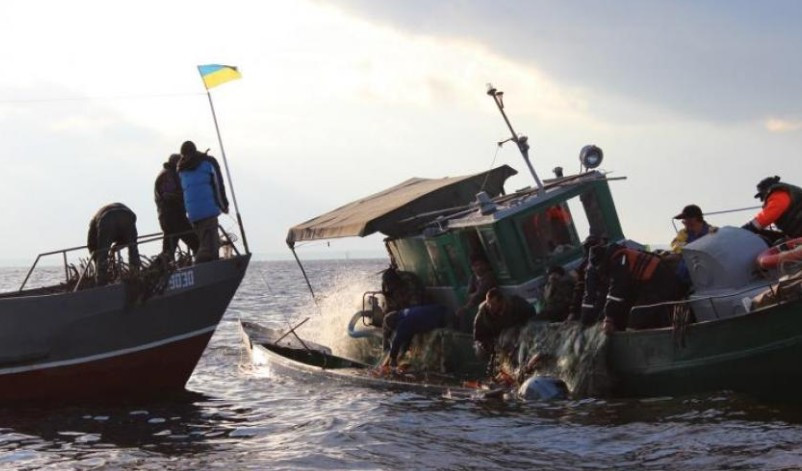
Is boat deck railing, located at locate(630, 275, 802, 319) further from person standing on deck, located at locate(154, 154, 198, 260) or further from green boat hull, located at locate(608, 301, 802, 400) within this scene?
person standing on deck, located at locate(154, 154, 198, 260)

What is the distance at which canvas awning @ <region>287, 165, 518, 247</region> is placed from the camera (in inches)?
665

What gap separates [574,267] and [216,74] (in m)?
6.67

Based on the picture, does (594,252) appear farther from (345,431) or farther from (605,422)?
(345,431)

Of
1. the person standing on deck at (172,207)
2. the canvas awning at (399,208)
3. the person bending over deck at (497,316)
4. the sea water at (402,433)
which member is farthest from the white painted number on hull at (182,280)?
the person bending over deck at (497,316)

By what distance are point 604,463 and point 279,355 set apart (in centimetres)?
1030

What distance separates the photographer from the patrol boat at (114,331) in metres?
14.7

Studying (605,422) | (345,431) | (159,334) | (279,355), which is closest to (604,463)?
(605,422)

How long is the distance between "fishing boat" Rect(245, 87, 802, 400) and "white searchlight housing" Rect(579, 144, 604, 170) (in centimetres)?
2

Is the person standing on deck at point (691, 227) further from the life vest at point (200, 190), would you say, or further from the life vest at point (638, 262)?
the life vest at point (200, 190)

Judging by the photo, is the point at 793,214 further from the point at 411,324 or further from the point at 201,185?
the point at 201,185

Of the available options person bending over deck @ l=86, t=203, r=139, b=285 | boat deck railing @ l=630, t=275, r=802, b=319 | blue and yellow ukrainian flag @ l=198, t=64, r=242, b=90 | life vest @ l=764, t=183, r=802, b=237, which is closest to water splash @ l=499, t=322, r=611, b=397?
boat deck railing @ l=630, t=275, r=802, b=319

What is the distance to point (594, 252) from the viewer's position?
495 inches

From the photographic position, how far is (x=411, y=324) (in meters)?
16.2

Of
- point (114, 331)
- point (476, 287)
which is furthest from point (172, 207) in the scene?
point (476, 287)
